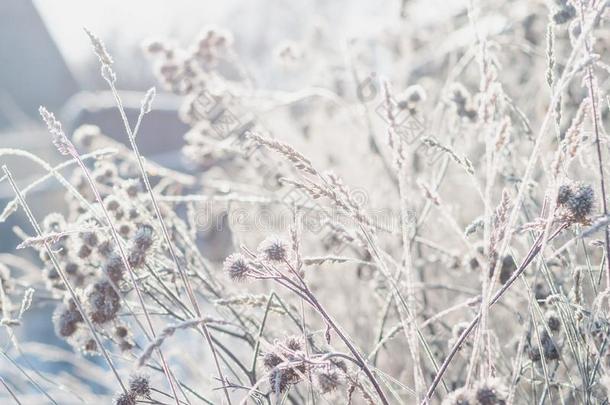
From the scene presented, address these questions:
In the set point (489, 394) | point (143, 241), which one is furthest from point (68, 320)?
point (489, 394)

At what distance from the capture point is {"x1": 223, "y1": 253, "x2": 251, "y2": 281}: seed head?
1.13 meters

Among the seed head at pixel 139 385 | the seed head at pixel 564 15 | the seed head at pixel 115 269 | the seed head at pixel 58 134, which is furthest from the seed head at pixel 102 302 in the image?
the seed head at pixel 564 15

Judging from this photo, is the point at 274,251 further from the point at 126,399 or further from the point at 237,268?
the point at 126,399

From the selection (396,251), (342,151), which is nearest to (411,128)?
(396,251)

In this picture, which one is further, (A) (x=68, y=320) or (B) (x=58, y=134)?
(A) (x=68, y=320)

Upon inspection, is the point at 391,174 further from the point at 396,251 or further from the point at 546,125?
the point at 546,125

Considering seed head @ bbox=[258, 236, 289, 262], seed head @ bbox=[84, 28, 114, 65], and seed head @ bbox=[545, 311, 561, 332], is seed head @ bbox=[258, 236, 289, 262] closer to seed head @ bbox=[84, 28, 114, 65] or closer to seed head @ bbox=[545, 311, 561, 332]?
seed head @ bbox=[84, 28, 114, 65]

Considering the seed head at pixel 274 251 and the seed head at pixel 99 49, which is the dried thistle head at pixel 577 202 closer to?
the seed head at pixel 274 251

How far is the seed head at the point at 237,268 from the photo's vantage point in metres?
1.13

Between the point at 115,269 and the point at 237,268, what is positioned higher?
the point at 115,269

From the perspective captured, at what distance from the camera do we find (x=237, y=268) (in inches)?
A: 44.9

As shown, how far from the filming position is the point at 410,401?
2.49m

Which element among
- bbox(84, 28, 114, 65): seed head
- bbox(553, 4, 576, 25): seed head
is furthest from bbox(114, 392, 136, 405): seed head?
bbox(553, 4, 576, 25): seed head

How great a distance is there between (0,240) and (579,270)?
43.2 ft
